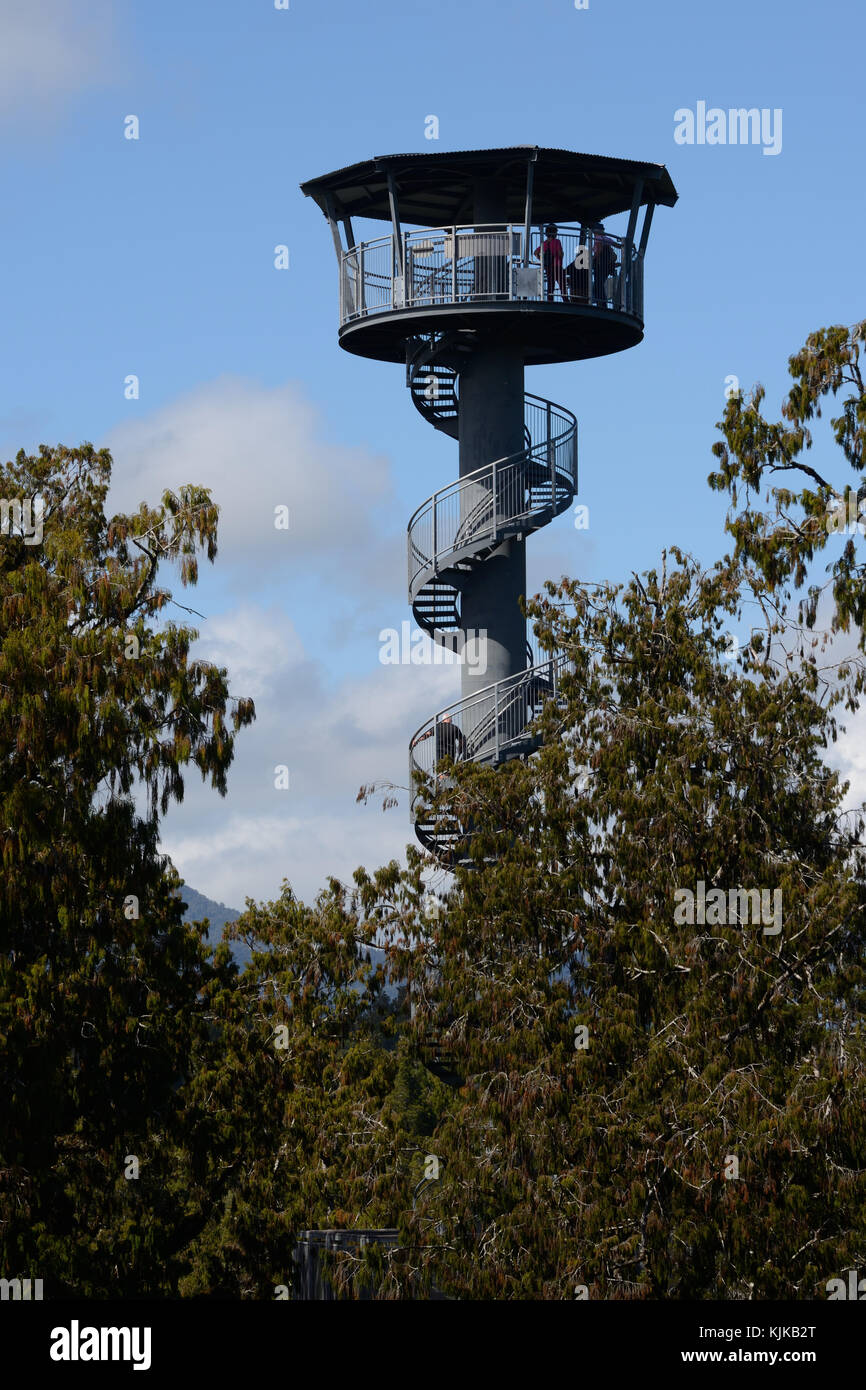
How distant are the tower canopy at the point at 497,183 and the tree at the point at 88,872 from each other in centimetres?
1180

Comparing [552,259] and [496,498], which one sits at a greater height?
[552,259]

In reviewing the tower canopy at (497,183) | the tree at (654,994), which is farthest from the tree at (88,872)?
the tower canopy at (497,183)

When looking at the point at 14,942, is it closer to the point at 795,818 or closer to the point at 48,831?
the point at 48,831

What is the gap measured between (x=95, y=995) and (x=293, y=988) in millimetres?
8148

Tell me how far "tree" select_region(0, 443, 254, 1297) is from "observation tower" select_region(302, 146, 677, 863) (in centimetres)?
1021

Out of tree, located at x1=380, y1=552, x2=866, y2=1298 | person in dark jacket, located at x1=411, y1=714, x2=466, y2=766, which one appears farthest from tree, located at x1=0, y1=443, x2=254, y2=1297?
person in dark jacket, located at x1=411, y1=714, x2=466, y2=766

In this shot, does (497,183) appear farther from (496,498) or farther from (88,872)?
(88,872)

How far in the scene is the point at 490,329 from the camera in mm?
34250

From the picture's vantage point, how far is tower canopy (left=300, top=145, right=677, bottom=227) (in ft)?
110

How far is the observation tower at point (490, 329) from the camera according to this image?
33.5 meters

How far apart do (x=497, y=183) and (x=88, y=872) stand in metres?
17.3

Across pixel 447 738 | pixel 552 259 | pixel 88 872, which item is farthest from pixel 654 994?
pixel 552 259

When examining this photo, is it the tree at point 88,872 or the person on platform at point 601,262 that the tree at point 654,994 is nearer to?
the tree at point 88,872

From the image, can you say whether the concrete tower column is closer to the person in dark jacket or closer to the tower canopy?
the person in dark jacket
